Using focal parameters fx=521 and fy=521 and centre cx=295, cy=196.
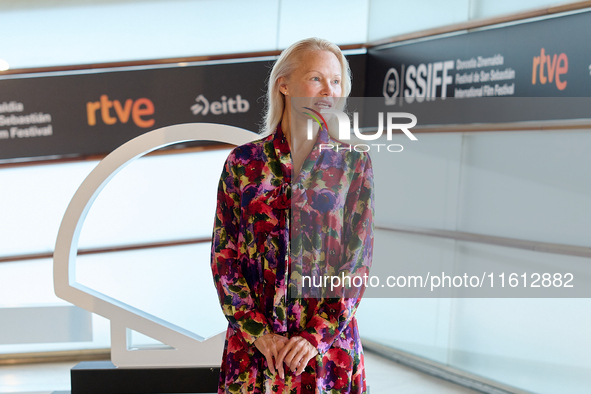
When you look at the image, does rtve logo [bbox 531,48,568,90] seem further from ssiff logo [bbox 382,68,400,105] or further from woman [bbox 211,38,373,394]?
woman [bbox 211,38,373,394]

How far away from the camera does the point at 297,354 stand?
1.17m

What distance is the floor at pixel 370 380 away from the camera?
3.37m

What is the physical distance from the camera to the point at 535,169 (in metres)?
3.12

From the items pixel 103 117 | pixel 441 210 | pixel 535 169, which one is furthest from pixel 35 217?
pixel 535 169

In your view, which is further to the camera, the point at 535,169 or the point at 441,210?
the point at 441,210

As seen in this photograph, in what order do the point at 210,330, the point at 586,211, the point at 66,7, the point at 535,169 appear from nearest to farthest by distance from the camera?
the point at 586,211 < the point at 535,169 < the point at 66,7 < the point at 210,330

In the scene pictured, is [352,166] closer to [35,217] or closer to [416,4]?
[416,4]

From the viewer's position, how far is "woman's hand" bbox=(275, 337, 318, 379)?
1165mm

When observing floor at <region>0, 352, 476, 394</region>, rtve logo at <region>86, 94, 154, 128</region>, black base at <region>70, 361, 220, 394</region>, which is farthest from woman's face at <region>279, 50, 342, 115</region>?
rtve logo at <region>86, 94, 154, 128</region>

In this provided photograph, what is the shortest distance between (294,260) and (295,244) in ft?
0.13

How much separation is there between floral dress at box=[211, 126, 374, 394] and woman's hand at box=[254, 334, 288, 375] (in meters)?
0.01

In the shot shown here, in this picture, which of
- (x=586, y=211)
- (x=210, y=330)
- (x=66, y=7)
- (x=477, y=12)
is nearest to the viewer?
(x=586, y=211)

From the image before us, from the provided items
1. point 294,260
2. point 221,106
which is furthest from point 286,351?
point 221,106

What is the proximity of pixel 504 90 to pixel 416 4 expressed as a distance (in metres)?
1.03
